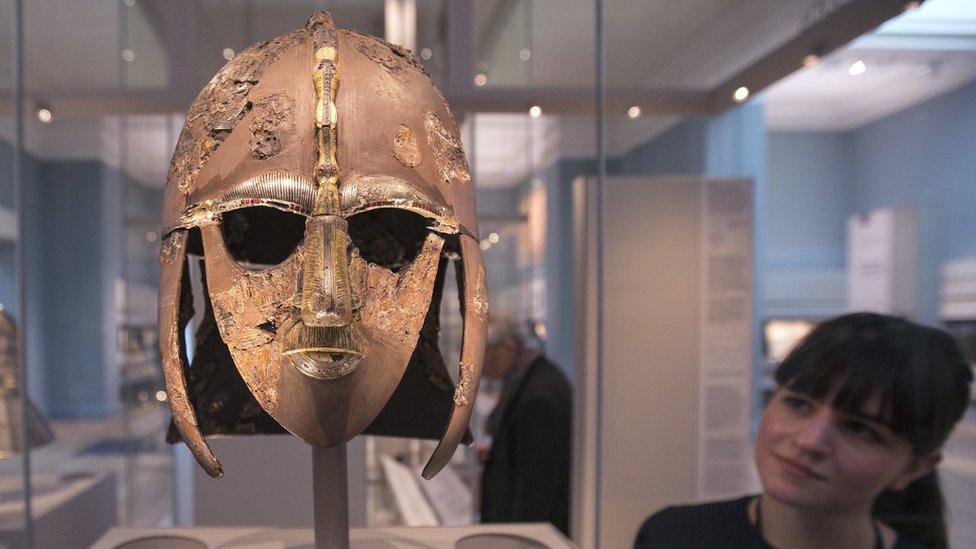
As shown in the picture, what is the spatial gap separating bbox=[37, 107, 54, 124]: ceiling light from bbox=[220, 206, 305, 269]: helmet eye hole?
1.20 m

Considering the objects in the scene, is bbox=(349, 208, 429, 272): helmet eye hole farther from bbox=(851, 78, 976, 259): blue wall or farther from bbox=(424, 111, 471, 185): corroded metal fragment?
bbox=(851, 78, 976, 259): blue wall

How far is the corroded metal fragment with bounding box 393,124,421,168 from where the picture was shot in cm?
111

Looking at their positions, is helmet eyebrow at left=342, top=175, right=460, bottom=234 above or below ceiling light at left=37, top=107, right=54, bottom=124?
below

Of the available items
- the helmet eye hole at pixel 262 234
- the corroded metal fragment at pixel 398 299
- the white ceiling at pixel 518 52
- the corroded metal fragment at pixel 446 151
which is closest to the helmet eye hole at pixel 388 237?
the helmet eye hole at pixel 262 234

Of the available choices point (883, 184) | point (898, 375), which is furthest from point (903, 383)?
point (883, 184)

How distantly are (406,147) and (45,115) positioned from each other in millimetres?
1837

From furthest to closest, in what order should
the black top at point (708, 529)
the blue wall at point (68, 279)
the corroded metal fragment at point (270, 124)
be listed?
the blue wall at point (68, 279) < the black top at point (708, 529) < the corroded metal fragment at point (270, 124)

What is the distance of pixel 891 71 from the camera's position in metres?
1.81

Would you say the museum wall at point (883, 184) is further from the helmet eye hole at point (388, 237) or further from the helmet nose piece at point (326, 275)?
the helmet nose piece at point (326, 275)

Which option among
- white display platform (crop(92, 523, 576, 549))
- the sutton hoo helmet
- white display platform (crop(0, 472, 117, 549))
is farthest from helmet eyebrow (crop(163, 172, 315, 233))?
white display platform (crop(0, 472, 117, 549))

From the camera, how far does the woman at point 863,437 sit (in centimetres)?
131

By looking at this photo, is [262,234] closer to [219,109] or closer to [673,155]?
[219,109]

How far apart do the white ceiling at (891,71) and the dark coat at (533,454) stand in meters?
1.16

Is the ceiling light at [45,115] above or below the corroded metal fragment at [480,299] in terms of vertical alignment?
above
